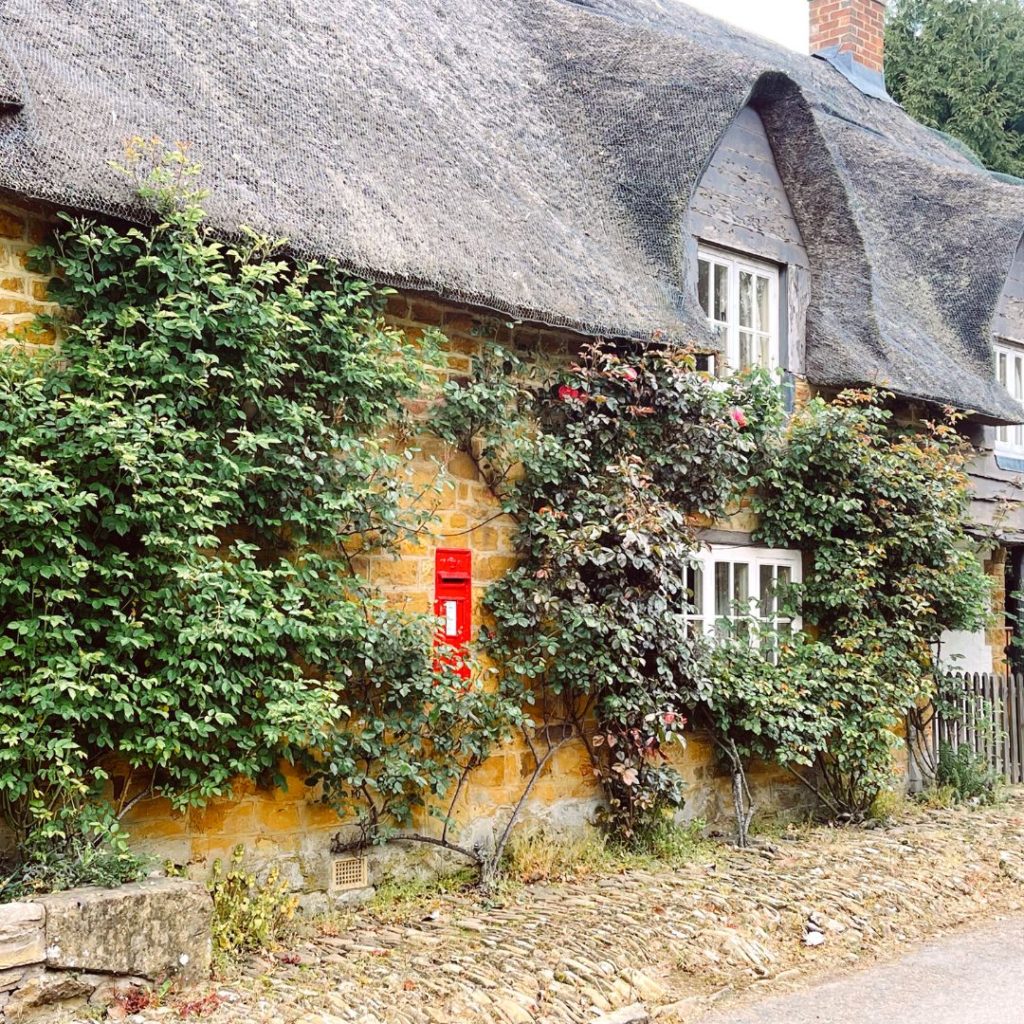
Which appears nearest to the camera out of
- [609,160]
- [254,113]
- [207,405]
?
[207,405]

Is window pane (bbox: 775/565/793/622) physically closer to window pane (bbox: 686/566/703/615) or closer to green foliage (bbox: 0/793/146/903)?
window pane (bbox: 686/566/703/615)

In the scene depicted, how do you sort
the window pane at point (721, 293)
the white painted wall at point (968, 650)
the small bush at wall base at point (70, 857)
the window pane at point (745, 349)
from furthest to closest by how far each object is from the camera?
1. the white painted wall at point (968, 650)
2. the window pane at point (745, 349)
3. the window pane at point (721, 293)
4. the small bush at wall base at point (70, 857)

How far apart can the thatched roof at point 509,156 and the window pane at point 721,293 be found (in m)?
0.84

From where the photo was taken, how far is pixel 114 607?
17.0 feet

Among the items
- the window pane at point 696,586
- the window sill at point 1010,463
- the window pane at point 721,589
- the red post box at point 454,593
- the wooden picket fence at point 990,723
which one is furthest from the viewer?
the window sill at point 1010,463

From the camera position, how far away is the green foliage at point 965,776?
9.61 m

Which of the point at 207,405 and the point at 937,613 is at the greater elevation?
the point at 207,405

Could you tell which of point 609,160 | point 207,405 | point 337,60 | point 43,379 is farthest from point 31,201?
point 609,160

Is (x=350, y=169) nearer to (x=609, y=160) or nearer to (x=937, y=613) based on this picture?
(x=609, y=160)

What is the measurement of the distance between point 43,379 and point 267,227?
1366mm

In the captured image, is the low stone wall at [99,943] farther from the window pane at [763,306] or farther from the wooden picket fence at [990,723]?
the wooden picket fence at [990,723]

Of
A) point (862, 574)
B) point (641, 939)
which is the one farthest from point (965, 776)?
point (641, 939)

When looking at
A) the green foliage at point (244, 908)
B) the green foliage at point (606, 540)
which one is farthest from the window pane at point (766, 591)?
the green foliage at point (244, 908)

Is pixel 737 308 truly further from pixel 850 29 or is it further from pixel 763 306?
pixel 850 29
